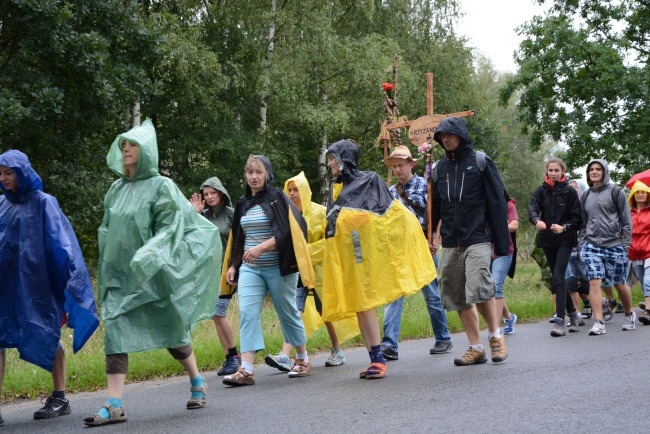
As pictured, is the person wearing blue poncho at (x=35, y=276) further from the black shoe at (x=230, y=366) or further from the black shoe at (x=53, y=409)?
the black shoe at (x=230, y=366)

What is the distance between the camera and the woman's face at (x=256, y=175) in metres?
8.45

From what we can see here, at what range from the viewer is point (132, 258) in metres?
6.55

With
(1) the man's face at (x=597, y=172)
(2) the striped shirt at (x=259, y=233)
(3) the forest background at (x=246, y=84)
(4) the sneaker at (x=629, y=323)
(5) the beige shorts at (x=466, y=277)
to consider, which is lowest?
(4) the sneaker at (x=629, y=323)

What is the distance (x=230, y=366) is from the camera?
30.1 feet

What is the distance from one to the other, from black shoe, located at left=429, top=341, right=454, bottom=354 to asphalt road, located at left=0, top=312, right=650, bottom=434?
0.36 meters

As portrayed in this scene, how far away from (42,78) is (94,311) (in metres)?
13.6

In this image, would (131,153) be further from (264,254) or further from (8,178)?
(264,254)

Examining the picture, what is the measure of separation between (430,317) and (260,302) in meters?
2.31

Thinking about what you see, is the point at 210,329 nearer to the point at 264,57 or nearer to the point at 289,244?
the point at 289,244

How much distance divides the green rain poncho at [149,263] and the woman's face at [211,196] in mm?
2730

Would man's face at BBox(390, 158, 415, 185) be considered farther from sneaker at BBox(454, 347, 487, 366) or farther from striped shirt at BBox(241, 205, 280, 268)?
sneaker at BBox(454, 347, 487, 366)

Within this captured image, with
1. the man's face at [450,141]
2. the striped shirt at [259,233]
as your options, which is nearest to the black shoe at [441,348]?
the striped shirt at [259,233]

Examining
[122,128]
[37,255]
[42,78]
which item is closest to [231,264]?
[37,255]

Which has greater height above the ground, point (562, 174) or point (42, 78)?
point (42, 78)
